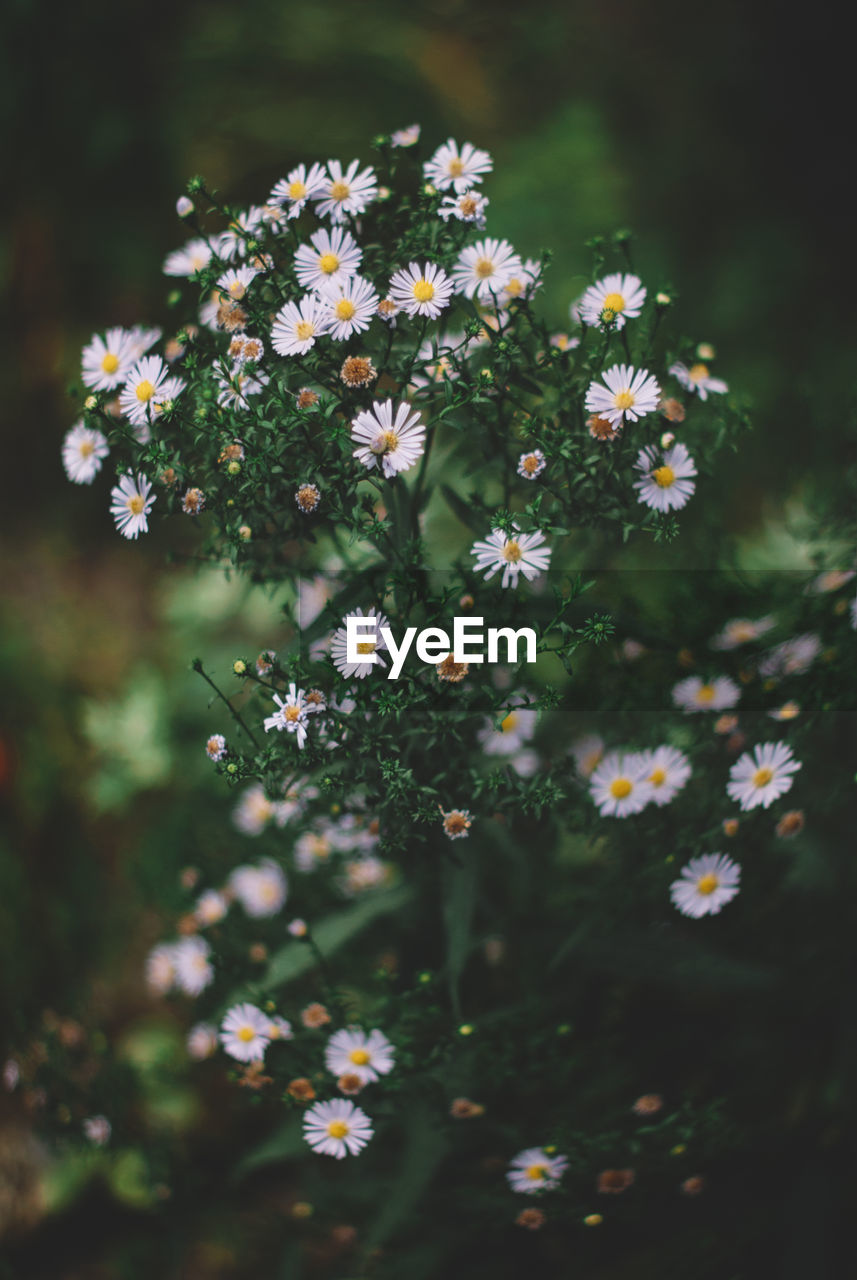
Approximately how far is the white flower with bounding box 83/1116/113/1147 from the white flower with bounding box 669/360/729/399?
1.27 metres

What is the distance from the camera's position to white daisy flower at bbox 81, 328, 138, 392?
93 cm

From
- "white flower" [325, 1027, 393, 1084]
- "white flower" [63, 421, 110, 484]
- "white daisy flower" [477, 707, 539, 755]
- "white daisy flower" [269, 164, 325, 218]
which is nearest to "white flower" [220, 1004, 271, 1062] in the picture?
"white flower" [325, 1027, 393, 1084]

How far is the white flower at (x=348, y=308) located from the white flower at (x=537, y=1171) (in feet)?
2.96

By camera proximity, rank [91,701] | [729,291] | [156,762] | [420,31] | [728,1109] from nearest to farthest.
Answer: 1. [728,1109]
2. [156,762]
3. [91,701]
4. [729,291]
5. [420,31]

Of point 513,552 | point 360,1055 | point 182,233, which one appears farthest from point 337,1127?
point 182,233

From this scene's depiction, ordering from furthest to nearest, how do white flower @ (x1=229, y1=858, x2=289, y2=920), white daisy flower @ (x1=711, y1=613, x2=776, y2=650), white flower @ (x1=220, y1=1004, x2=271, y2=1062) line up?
1. white flower @ (x1=229, y1=858, x2=289, y2=920)
2. white daisy flower @ (x1=711, y1=613, x2=776, y2=650)
3. white flower @ (x1=220, y1=1004, x2=271, y2=1062)

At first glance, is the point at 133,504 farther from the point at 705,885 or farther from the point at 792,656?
the point at 792,656

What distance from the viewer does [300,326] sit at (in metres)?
0.83

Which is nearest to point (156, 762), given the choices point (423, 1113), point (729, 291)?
point (423, 1113)

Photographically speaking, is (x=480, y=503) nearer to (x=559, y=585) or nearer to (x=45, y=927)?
(x=559, y=585)

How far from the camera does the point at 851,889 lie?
1.26m

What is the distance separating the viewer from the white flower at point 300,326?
0.81 metres

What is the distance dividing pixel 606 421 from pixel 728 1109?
90 centimetres
